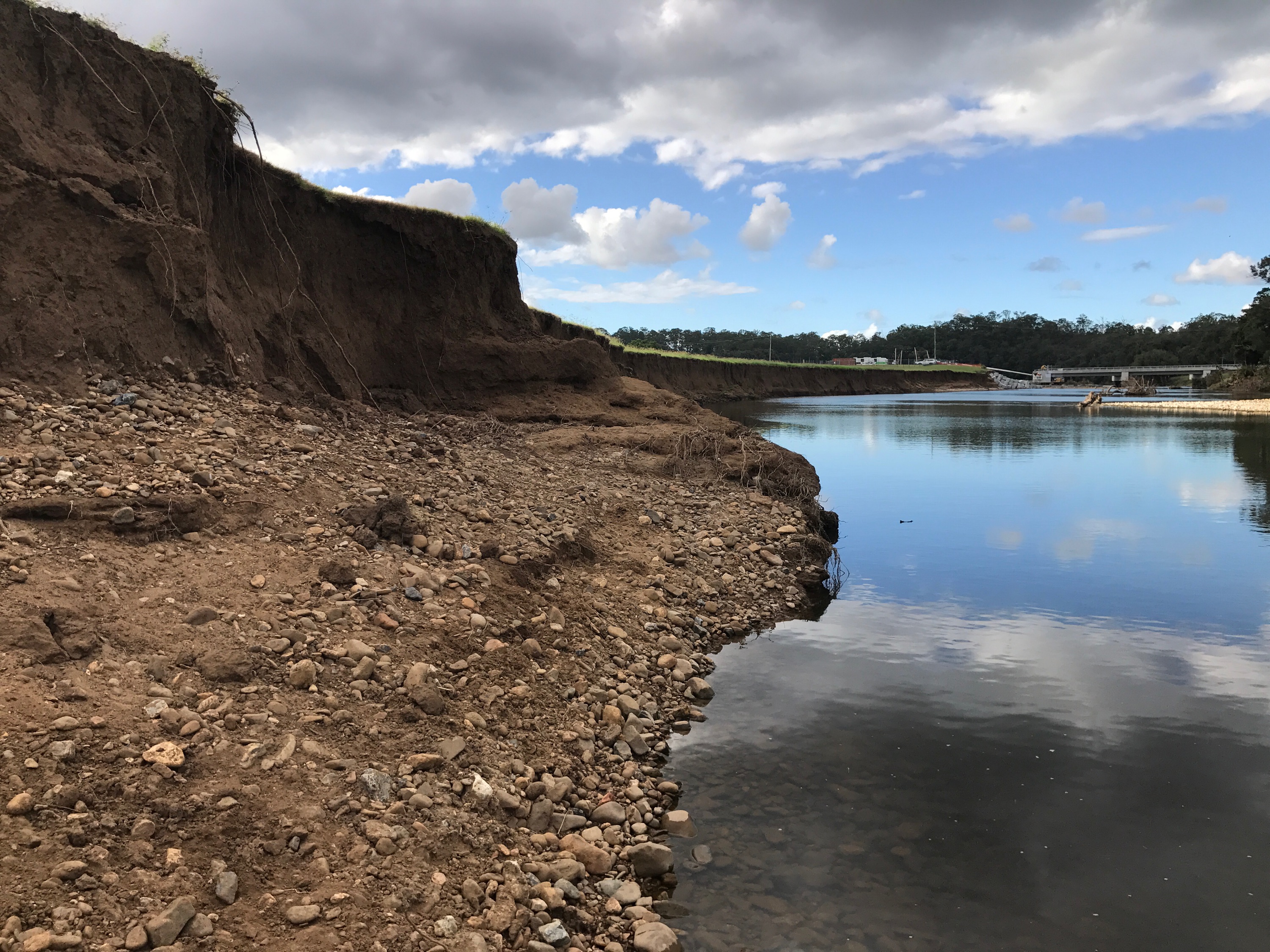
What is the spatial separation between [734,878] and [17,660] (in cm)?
483

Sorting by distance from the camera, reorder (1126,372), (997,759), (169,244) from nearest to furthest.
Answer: (997,759) < (169,244) < (1126,372)

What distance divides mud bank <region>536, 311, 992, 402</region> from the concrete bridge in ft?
78.4

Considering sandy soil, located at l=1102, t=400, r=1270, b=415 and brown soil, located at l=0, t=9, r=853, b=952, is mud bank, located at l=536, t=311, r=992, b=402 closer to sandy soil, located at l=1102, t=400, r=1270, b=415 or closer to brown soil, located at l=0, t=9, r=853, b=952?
brown soil, located at l=0, t=9, r=853, b=952

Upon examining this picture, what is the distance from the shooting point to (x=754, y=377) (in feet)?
273

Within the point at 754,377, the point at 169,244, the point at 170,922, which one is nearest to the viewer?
the point at 170,922

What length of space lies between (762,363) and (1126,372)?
85249 millimetres

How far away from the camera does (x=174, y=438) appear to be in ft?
27.6

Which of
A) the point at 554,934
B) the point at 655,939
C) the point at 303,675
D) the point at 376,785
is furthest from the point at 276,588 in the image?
the point at 655,939

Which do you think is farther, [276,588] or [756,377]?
[756,377]

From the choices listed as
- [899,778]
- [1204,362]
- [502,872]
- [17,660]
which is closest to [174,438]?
[17,660]

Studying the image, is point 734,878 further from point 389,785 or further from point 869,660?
point 869,660

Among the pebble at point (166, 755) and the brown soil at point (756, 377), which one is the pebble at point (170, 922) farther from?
the brown soil at point (756, 377)

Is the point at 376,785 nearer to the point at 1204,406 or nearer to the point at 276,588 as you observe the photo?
the point at 276,588

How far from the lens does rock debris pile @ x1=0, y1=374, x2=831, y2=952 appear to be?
4191mm
